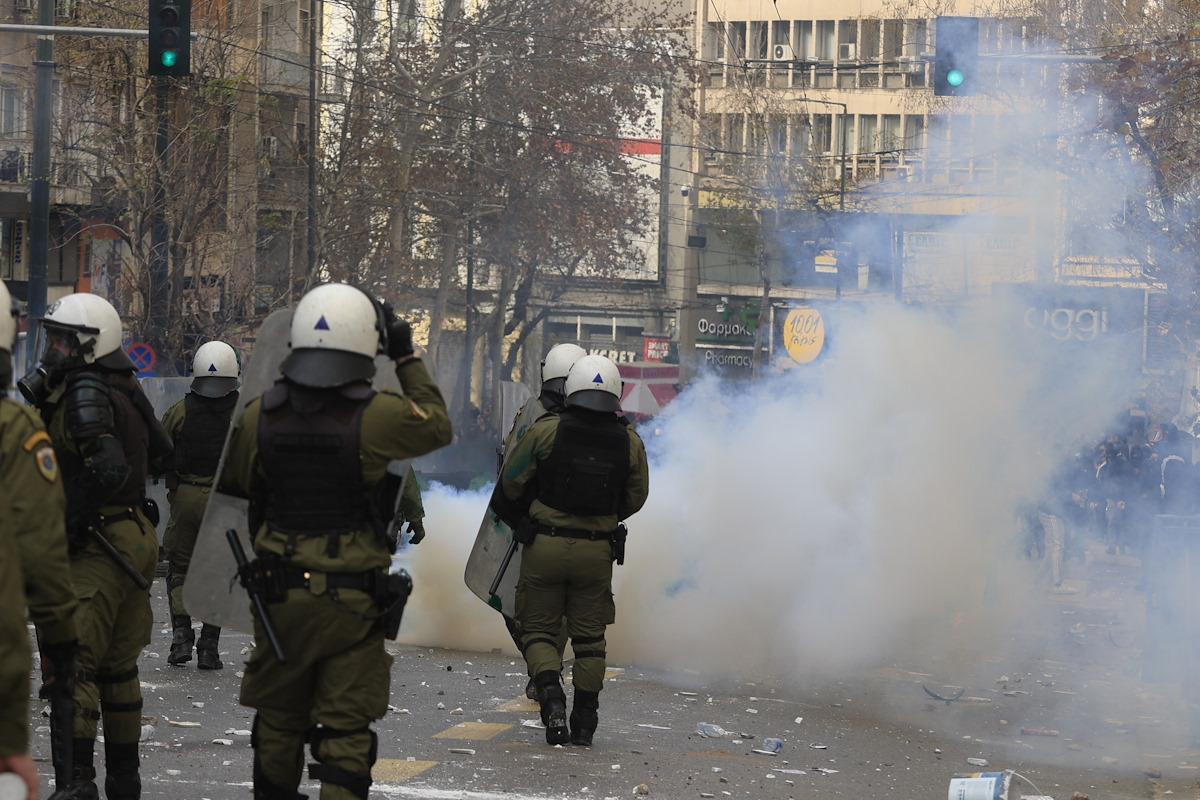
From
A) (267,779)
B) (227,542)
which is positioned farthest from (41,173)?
(267,779)

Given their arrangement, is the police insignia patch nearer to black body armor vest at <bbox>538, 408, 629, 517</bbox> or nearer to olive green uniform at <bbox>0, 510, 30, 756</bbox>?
olive green uniform at <bbox>0, 510, 30, 756</bbox>

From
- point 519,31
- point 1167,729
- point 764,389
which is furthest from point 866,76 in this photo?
point 1167,729

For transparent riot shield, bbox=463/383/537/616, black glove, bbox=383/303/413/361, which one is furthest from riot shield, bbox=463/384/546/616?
black glove, bbox=383/303/413/361

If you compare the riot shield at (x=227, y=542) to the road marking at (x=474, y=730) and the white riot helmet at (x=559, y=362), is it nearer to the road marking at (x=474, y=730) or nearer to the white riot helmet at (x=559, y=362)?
the road marking at (x=474, y=730)

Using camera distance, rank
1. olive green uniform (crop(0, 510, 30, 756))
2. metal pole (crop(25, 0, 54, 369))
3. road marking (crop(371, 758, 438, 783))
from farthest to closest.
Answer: metal pole (crop(25, 0, 54, 369)), road marking (crop(371, 758, 438, 783)), olive green uniform (crop(0, 510, 30, 756))

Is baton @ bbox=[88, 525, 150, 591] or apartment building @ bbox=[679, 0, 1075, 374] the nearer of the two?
baton @ bbox=[88, 525, 150, 591]

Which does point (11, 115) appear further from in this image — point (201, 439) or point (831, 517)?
point (831, 517)

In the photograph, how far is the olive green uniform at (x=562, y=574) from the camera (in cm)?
766

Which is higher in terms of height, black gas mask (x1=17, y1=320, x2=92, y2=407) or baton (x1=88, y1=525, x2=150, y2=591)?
black gas mask (x1=17, y1=320, x2=92, y2=407)

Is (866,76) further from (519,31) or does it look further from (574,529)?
(574,529)

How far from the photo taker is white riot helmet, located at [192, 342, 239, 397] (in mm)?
9469

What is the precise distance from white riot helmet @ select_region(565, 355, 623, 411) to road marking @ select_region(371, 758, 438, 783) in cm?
186

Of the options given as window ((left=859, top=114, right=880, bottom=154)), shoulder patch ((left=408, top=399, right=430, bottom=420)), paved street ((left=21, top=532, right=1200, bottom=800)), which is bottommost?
paved street ((left=21, top=532, right=1200, bottom=800))

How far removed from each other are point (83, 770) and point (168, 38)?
A: 8.66m
